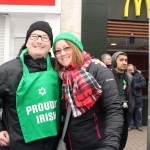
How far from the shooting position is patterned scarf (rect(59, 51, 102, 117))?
182cm

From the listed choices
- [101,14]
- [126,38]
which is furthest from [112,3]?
[126,38]

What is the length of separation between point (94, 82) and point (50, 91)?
1.29 feet

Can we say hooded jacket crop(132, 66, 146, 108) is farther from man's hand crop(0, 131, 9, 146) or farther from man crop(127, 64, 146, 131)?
man's hand crop(0, 131, 9, 146)

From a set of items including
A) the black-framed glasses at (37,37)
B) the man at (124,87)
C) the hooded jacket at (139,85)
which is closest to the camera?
the black-framed glasses at (37,37)

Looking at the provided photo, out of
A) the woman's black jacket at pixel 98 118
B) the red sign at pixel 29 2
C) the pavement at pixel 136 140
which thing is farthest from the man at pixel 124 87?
the red sign at pixel 29 2

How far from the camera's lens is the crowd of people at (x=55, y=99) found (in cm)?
183

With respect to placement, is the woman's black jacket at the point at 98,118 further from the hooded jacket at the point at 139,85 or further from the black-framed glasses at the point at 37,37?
the hooded jacket at the point at 139,85

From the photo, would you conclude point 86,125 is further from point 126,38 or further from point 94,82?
point 126,38

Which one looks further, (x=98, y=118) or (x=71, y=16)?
(x=71, y=16)

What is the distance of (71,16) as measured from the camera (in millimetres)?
6211

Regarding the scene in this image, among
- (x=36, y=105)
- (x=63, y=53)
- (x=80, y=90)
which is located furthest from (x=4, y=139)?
(x=63, y=53)

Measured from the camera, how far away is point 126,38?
22.9ft

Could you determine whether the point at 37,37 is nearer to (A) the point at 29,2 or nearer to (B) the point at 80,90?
(B) the point at 80,90

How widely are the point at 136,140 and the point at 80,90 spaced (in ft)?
14.7
